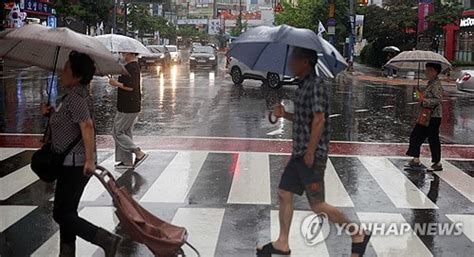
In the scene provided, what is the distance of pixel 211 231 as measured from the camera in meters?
6.31

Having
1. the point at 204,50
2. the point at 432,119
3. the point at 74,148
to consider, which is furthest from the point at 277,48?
the point at 204,50

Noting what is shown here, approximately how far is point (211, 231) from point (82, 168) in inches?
66.6

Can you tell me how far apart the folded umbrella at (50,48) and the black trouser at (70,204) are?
3.23 ft

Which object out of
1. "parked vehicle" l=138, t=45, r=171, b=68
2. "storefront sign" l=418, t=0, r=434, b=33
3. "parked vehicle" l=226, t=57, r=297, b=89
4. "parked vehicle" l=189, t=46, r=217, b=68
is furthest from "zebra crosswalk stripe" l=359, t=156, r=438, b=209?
"storefront sign" l=418, t=0, r=434, b=33

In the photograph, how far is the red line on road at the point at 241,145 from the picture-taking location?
11.2 meters

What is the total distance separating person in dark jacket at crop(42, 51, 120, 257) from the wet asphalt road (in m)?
7.55

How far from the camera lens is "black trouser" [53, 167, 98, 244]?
513 centimetres

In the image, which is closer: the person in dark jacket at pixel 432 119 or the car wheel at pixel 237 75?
the person in dark jacket at pixel 432 119

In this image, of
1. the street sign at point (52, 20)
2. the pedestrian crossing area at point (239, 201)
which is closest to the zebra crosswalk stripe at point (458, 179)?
the pedestrian crossing area at point (239, 201)

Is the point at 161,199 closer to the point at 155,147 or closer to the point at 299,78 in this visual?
the point at 299,78

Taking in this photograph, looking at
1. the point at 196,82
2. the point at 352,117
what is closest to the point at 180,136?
the point at 352,117

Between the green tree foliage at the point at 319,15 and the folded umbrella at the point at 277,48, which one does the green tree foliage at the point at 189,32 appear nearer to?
the green tree foliage at the point at 319,15

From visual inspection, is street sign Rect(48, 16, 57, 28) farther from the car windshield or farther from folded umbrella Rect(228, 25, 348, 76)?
folded umbrella Rect(228, 25, 348, 76)
